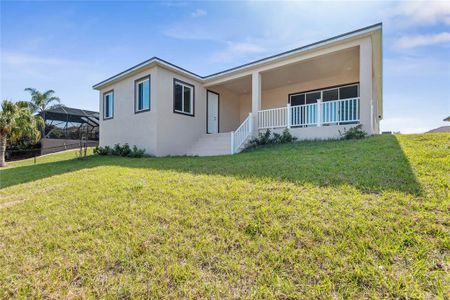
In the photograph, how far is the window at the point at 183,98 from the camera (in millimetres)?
10516

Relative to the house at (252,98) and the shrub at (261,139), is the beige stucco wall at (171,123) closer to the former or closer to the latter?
the house at (252,98)

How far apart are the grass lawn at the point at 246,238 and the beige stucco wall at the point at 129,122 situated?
579 centimetres

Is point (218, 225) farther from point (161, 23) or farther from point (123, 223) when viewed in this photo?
point (161, 23)

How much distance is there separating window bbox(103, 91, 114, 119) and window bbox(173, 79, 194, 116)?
4.15 meters

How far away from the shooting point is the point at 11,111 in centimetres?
1409

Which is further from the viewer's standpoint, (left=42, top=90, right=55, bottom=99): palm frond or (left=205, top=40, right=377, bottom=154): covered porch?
(left=42, top=90, right=55, bottom=99): palm frond

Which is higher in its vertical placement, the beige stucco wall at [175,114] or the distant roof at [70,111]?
the distant roof at [70,111]

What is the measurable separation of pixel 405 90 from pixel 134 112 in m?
14.6

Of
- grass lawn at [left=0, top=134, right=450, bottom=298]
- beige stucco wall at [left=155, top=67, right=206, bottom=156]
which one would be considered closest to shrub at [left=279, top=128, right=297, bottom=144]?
beige stucco wall at [left=155, top=67, right=206, bottom=156]

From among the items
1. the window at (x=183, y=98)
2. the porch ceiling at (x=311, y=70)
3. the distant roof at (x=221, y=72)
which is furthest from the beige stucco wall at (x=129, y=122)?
the porch ceiling at (x=311, y=70)

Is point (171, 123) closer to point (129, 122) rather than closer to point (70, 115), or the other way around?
point (129, 122)

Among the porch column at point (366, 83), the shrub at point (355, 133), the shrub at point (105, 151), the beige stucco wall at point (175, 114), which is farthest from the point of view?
the shrub at point (105, 151)

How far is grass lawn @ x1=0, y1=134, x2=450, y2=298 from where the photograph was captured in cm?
197

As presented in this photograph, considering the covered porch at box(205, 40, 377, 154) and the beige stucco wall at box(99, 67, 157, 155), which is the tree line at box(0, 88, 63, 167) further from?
→ the covered porch at box(205, 40, 377, 154)
